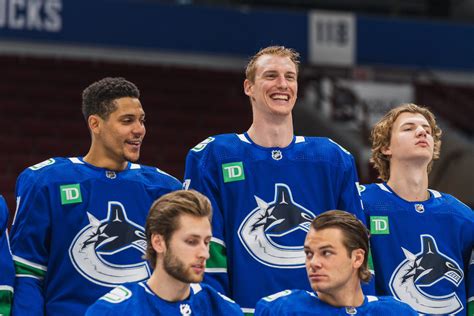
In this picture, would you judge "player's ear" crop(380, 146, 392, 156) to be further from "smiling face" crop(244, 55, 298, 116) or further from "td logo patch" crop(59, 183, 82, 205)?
"td logo patch" crop(59, 183, 82, 205)

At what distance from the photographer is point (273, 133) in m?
4.05

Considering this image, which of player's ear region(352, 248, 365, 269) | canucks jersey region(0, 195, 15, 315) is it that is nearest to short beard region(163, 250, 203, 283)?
player's ear region(352, 248, 365, 269)

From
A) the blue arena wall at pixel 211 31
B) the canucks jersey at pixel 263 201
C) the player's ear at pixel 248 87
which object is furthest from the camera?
the blue arena wall at pixel 211 31

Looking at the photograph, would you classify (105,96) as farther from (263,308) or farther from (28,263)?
(263,308)

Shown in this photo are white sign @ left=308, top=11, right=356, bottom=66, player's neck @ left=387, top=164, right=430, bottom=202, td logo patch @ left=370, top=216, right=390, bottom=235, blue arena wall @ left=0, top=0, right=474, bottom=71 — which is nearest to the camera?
td logo patch @ left=370, top=216, right=390, bottom=235

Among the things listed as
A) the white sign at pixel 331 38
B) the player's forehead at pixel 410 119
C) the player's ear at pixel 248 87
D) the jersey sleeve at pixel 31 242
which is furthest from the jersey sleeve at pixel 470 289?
the white sign at pixel 331 38

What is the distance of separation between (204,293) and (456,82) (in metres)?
11.1

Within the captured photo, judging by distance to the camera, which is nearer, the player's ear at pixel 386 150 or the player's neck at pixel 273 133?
the player's neck at pixel 273 133

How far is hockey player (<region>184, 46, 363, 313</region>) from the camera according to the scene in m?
3.87

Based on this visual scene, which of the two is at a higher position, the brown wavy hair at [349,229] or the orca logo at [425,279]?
the brown wavy hair at [349,229]

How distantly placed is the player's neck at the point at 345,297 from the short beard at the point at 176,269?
0.51m

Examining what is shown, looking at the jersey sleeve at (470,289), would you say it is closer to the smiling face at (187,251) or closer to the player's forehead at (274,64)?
the player's forehead at (274,64)

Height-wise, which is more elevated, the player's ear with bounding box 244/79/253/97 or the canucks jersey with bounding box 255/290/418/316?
the player's ear with bounding box 244/79/253/97

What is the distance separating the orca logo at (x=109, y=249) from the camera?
3.87m
